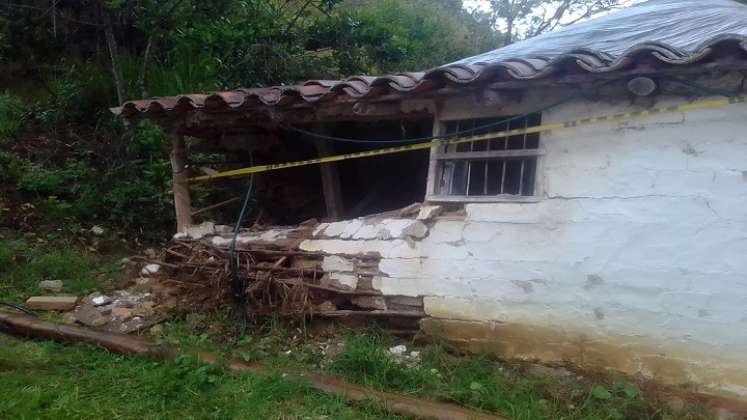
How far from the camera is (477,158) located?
4.82 meters

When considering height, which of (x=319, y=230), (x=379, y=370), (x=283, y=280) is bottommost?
(x=379, y=370)

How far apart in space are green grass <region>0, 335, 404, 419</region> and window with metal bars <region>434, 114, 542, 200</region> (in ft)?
6.09

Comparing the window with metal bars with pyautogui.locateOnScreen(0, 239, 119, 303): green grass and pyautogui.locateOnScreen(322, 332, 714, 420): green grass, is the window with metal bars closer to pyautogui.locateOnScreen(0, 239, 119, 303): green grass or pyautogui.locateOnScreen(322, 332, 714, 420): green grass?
pyautogui.locateOnScreen(322, 332, 714, 420): green grass

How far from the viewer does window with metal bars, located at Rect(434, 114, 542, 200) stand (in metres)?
4.60

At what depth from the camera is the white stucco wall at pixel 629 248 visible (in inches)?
149

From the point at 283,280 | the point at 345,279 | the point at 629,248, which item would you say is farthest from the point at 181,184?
the point at 629,248

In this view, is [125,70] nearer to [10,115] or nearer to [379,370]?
[10,115]

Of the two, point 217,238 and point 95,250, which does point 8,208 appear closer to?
point 95,250

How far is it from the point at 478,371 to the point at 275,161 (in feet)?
11.4

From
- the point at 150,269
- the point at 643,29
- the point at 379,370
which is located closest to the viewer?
the point at 379,370

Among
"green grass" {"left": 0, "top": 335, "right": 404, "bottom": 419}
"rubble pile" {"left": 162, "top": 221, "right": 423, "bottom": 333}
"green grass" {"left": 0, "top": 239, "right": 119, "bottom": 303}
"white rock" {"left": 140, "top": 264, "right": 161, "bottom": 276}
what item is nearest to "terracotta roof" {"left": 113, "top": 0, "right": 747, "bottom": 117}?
"rubble pile" {"left": 162, "top": 221, "right": 423, "bottom": 333}

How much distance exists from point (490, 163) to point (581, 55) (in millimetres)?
1264

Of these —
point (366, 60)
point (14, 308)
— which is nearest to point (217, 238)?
point (14, 308)

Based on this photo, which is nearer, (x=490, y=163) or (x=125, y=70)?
(x=490, y=163)
